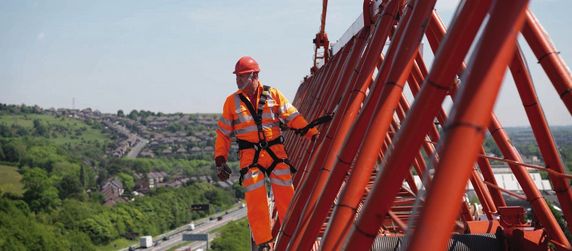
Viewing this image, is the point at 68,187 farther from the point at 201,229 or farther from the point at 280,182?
the point at 280,182

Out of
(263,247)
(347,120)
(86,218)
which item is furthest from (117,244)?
(347,120)

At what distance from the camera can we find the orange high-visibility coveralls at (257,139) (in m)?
7.70

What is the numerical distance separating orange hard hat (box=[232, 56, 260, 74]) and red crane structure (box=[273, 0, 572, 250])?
1254 millimetres

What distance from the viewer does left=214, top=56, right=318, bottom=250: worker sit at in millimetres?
7711

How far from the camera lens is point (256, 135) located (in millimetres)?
7820

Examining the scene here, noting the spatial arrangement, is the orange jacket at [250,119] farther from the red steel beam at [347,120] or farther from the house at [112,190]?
the house at [112,190]

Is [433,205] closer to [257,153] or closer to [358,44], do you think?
[257,153]

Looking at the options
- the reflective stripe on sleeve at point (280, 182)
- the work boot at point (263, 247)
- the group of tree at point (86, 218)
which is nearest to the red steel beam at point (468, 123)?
the reflective stripe on sleeve at point (280, 182)

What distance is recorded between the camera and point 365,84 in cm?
716

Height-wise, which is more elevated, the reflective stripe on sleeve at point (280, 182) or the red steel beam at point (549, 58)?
the red steel beam at point (549, 58)

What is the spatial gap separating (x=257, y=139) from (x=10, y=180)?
421ft

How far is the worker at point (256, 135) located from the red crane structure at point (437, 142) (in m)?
0.49

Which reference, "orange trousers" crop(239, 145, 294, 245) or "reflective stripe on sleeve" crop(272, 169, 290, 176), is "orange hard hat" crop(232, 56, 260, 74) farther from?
"reflective stripe on sleeve" crop(272, 169, 290, 176)

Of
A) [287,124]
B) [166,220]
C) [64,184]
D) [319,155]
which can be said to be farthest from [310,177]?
[64,184]
